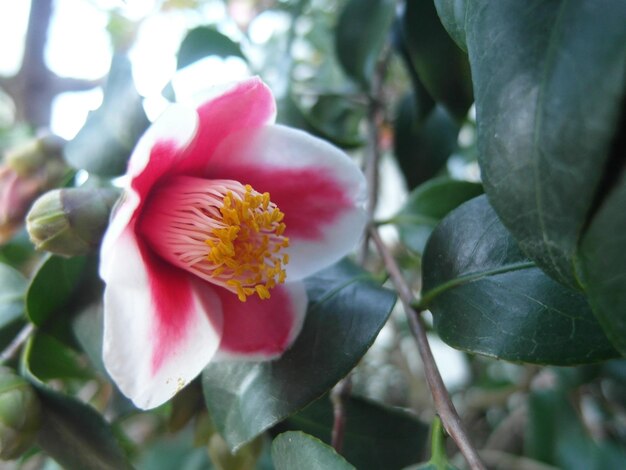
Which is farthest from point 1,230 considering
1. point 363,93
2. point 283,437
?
point 363,93

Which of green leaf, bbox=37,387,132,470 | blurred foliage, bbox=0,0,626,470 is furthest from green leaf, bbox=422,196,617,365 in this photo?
green leaf, bbox=37,387,132,470

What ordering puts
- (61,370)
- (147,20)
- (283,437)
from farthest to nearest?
1. (147,20)
2. (61,370)
3. (283,437)

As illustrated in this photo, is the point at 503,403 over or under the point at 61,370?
under

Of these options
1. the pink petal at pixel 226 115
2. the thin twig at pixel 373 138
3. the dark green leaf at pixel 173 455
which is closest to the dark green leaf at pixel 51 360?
the pink petal at pixel 226 115

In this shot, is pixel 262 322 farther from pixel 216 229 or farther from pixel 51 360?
pixel 51 360

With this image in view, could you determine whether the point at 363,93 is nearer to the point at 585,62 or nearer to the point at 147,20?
the point at 585,62
